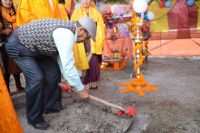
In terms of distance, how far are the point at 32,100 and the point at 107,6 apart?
594 cm

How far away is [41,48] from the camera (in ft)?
11.1

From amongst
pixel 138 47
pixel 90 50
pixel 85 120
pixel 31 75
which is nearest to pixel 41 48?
pixel 31 75

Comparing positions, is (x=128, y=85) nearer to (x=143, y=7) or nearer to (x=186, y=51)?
(x=143, y=7)

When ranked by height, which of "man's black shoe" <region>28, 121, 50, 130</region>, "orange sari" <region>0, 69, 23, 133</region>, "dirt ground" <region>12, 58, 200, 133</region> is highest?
"orange sari" <region>0, 69, 23, 133</region>

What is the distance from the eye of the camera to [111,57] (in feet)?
26.2

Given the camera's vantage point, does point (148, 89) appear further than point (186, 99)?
Yes

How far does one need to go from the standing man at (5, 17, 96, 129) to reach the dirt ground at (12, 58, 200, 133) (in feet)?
1.06

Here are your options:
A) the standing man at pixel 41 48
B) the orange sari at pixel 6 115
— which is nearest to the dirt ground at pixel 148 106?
the standing man at pixel 41 48

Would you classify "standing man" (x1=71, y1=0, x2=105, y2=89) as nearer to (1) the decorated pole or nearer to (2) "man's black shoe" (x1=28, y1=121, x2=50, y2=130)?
(1) the decorated pole

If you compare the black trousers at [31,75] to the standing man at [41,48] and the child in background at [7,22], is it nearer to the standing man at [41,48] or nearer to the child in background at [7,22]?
the standing man at [41,48]

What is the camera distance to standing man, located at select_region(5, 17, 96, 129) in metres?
3.10

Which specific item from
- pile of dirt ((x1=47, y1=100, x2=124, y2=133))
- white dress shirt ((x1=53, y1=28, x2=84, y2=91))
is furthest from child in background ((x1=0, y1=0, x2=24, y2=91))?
white dress shirt ((x1=53, y1=28, x2=84, y2=91))

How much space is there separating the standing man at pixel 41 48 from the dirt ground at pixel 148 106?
323 mm

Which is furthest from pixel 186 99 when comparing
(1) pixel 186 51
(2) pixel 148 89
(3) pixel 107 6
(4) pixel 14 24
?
(3) pixel 107 6
